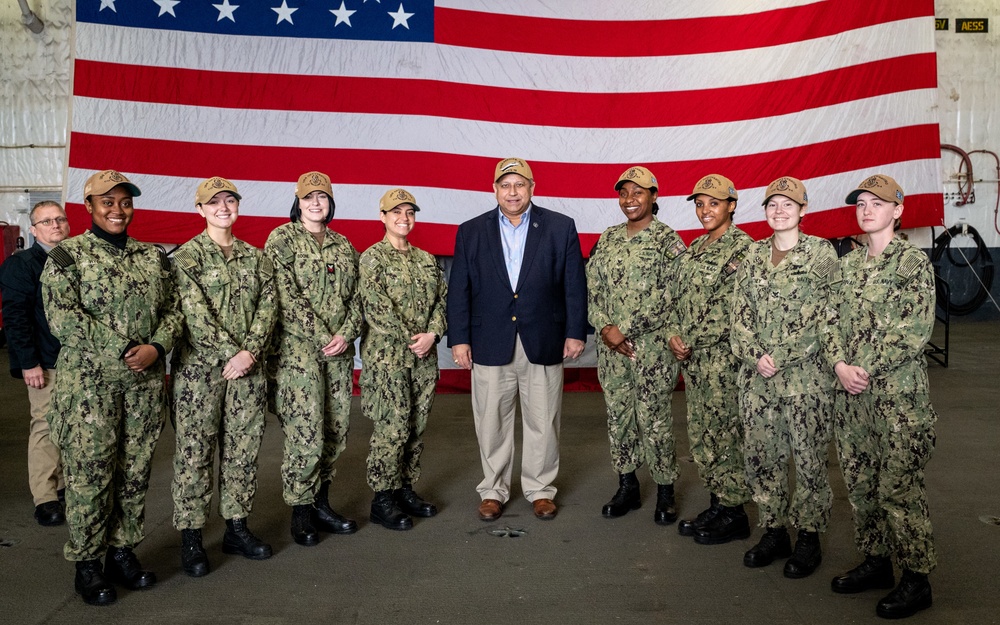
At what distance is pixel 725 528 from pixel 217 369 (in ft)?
7.01

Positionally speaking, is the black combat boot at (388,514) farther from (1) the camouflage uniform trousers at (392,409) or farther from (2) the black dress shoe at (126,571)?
(2) the black dress shoe at (126,571)

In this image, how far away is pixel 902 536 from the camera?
262cm

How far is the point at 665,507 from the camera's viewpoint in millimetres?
3580

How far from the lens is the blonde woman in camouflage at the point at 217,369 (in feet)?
9.69

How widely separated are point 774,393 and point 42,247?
3.22 metres

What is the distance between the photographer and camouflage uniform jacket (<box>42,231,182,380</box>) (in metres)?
2.67

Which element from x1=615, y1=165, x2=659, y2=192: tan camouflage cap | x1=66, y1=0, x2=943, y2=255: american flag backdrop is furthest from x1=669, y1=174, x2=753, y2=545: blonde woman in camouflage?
x1=66, y1=0, x2=943, y2=255: american flag backdrop

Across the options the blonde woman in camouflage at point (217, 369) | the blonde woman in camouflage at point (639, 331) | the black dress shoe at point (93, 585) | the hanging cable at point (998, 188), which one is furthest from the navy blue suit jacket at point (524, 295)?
the hanging cable at point (998, 188)

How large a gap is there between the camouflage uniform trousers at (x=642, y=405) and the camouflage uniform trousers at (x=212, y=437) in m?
1.53

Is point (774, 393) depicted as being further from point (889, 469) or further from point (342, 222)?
point (342, 222)

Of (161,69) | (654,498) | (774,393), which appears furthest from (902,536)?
(161,69)

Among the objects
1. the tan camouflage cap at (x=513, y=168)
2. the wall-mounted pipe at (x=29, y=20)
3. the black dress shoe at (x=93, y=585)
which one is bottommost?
the black dress shoe at (x=93, y=585)

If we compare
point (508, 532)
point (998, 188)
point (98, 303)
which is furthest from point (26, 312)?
point (998, 188)

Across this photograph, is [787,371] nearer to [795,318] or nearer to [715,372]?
[795,318]
